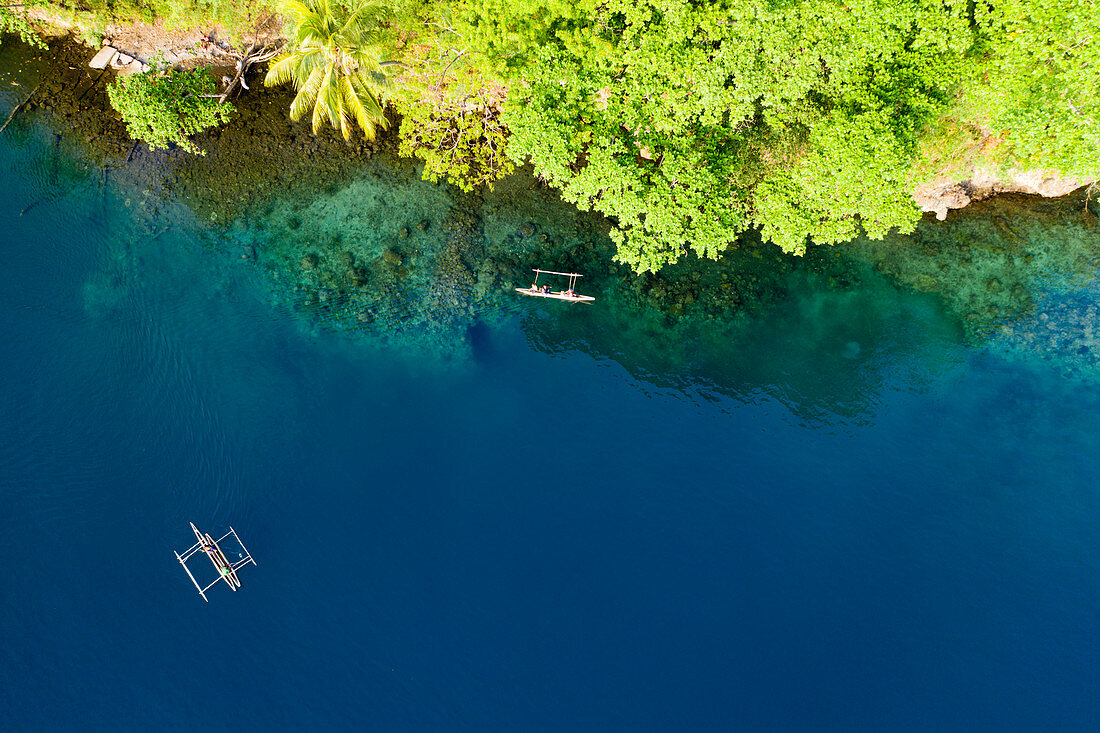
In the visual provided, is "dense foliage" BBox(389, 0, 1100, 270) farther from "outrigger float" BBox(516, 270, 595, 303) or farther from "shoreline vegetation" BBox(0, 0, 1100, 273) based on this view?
"outrigger float" BBox(516, 270, 595, 303)

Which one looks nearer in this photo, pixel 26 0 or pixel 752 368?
pixel 26 0

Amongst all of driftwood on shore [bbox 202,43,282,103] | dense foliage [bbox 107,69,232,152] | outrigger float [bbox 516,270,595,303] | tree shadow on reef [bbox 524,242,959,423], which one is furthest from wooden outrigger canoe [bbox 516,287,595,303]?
driftwood on shore [bbox 202,43,282,103]

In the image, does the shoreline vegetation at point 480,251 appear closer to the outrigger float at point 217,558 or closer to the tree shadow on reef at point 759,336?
the tree shadow on reef at point 759,336

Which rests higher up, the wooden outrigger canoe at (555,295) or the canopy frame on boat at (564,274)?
the canopy frame on boat at (564,274)

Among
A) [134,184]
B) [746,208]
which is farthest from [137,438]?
[746,208]

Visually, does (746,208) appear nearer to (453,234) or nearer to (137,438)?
(453,234)

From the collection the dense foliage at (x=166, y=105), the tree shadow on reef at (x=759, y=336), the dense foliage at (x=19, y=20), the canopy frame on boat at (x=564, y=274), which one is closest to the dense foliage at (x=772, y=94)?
the canopy frame on boat at (x=564, y=274)
